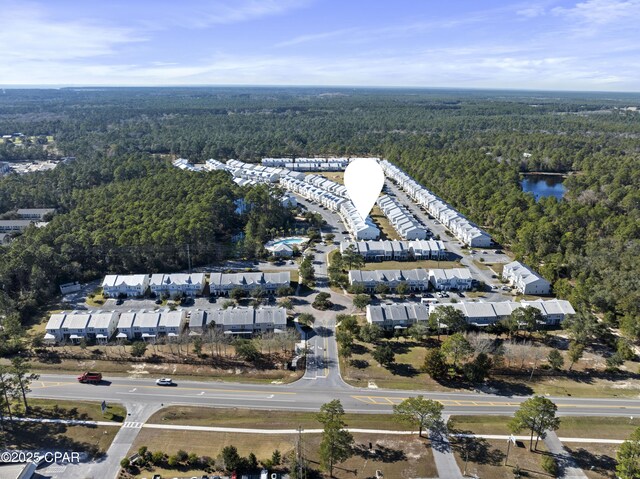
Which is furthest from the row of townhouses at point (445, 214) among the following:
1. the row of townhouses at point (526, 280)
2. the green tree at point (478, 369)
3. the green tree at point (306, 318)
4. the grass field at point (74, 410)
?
the grass field at point (74, 410)

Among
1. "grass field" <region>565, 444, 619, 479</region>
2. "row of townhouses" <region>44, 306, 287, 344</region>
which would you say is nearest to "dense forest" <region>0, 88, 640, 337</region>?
"row of townhouses" <region>44, 306, 287, 344</region>

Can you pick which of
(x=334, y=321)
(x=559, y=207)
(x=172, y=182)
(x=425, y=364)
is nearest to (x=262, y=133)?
(x=172, y=182)

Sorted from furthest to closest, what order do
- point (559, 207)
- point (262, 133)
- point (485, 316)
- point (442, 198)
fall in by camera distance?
1. point (262, 133)
2. point (442, 198)
3. point (559, 207)
4. point (485, 316)

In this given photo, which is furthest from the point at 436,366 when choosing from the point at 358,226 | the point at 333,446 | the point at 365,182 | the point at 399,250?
the point at 358,226

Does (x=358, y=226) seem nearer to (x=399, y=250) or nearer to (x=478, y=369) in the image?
(x=399, y=250)

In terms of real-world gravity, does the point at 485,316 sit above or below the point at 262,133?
below

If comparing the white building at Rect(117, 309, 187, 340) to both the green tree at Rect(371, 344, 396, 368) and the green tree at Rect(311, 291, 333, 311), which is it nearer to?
the green tree at Rect(311, 291, 333, 311)

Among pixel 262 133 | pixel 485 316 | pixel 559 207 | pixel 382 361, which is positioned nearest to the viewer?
pixel 382 361

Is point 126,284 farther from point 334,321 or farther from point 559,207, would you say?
point 559,207
